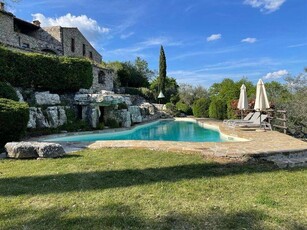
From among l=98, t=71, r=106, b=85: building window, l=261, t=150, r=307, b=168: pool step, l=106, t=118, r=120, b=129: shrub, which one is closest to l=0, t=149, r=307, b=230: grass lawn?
l=261, t=150, r=307, b=168: pool step

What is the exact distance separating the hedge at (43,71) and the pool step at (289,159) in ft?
48.8

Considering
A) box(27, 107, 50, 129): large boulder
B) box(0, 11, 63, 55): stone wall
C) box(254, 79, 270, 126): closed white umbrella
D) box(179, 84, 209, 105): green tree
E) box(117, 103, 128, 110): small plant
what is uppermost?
box(0, 11, 63, 55): stone wall

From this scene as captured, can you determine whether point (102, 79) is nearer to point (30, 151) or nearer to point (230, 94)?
point (230, 94)

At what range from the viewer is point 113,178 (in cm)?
542

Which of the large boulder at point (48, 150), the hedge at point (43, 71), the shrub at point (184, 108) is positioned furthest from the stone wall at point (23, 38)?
the large boulder at point (48, 150)

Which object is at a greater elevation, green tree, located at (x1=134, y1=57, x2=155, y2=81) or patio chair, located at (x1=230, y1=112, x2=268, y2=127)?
green tree, located at (x1=134, y1=57, x2=155, y2=81)

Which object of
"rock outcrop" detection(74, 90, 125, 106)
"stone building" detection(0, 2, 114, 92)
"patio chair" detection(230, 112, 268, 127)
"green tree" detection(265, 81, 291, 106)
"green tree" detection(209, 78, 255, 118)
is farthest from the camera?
"stone building" detection(0, 2, 114, 92)

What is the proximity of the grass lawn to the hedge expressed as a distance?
10874 mm

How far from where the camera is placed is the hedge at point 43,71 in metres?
15.5

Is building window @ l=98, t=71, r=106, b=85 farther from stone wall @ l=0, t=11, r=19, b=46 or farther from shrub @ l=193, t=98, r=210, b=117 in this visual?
shrub @ l=193, t=98, r=210, b=117

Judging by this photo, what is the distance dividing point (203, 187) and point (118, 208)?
1737 millimetres

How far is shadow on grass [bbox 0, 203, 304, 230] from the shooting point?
3402 mm

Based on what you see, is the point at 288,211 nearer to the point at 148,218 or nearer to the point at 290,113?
the point at 148,218

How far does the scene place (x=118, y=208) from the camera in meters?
3.95
